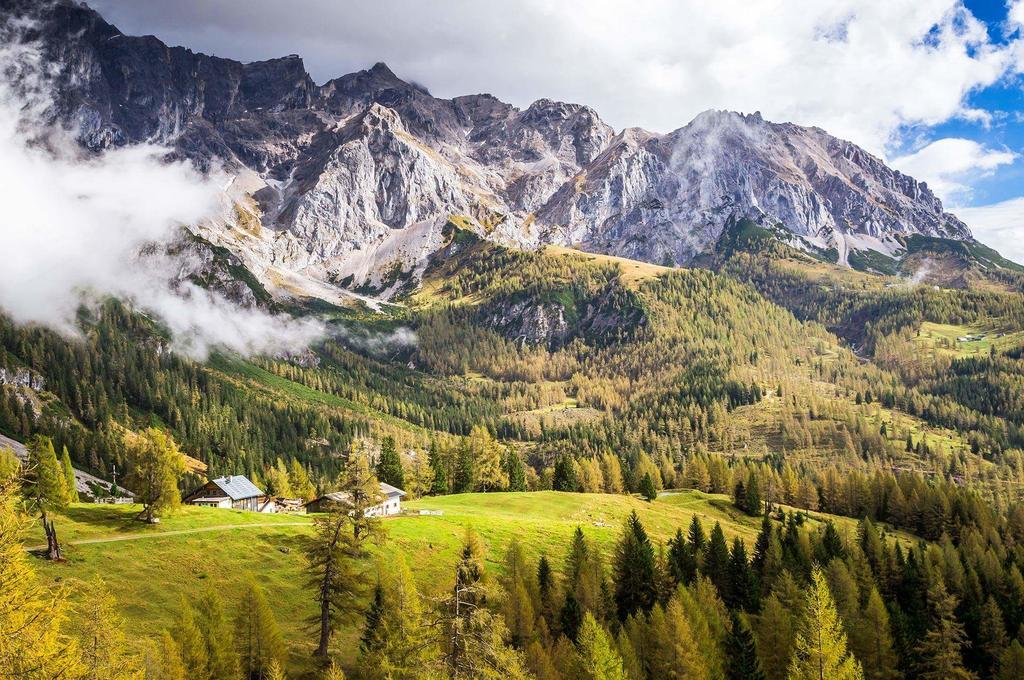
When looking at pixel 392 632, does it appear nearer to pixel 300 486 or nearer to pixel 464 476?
pixel 464 476

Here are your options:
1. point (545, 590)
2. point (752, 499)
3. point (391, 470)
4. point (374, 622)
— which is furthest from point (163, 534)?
point (752, 499)

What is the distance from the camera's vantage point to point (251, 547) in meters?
73.2

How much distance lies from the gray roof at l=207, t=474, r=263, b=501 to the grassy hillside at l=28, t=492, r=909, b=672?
1816cm

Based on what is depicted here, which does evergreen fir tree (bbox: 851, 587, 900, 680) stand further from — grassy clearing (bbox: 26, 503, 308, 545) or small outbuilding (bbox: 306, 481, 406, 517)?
grassy clearing (bbox: 26, 503, 308, 545)

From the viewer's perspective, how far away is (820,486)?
153375 millimetres

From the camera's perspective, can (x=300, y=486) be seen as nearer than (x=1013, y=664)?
No

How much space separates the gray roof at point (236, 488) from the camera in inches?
4141

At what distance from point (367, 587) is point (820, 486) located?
128940 mm

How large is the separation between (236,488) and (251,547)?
3731 centimetres

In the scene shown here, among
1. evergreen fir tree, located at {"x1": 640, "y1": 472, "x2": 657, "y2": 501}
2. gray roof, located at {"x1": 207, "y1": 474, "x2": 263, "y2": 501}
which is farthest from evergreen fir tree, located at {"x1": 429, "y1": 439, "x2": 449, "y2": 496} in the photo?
evergreen fir tree, located at {"x1": 640, "y1": 472, "x2": 657, "y2": 501}

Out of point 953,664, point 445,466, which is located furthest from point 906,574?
point 445,466

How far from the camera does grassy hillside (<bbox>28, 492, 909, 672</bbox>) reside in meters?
59.1

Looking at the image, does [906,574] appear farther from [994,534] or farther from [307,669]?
[307,669]

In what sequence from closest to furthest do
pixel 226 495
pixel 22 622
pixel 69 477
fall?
pixel 22 622 → pixel 69 477 → pixel 226 495
